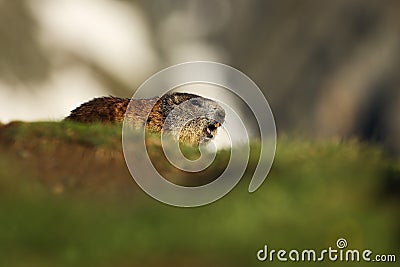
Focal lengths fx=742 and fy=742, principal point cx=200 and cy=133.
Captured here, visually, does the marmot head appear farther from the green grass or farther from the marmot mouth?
the green grass

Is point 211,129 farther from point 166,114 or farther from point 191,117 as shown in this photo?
point 166,114

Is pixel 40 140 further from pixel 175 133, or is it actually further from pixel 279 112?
pixel 279 112

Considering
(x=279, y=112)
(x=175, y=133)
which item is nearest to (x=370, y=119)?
(x=279, y=112)

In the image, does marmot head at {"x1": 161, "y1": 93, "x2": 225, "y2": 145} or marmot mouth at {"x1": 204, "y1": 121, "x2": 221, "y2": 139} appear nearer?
marmot head at {"x1": 161, "y1": 93, "x2": 225, "y2": 145}

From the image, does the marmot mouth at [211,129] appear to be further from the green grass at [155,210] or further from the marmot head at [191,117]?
the green grass at [155,210]

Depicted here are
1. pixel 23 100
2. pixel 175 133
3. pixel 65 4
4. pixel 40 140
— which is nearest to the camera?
pixel 40 140

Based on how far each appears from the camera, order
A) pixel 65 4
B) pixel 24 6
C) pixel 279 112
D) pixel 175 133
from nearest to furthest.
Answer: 1. pixel 175 133
2. pixel 279 112
3. pixel 24 6
4. pixel 65 4

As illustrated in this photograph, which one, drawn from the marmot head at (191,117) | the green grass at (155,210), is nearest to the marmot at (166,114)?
the marmot head at (191,117)

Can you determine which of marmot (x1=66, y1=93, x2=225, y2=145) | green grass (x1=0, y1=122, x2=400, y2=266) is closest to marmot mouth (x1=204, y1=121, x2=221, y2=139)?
marmot (x1=66, y1=93, x2=225, y2=145)
